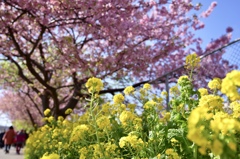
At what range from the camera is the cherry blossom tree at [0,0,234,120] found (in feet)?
31.2

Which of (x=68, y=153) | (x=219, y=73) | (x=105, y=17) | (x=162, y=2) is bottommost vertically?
(x=68, y=153)

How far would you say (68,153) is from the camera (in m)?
5.27

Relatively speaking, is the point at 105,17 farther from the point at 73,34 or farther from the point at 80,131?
the point at 80,131

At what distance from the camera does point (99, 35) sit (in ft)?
35.4

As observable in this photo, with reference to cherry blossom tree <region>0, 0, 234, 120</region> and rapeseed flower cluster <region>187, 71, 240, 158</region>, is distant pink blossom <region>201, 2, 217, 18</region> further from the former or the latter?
rapeseed flower cluster <region>187, 71, 240, 158</region>

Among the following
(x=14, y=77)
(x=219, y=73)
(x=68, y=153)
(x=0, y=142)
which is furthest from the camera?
(x=0, y=142)

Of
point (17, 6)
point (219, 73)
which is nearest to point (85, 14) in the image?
point (17, 6)

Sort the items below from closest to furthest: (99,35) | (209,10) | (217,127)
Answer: (217,127), (99,35), (209,10)

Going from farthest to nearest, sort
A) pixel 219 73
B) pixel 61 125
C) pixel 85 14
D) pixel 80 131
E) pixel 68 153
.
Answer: pixel 219 73 < pixel 85 14 < pixel 61 125 < pixel 68 153 < pixel 80 131

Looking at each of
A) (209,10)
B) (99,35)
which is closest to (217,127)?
(99,35)

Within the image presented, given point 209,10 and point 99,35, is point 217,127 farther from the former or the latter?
point 209,10

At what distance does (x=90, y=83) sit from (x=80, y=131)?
34.8 inches

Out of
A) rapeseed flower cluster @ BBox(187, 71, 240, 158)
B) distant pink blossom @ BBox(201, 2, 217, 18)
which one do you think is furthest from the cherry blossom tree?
rapeseed flower cluster @ BBox(187, 71, 240, 158)

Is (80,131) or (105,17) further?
(105,17)
